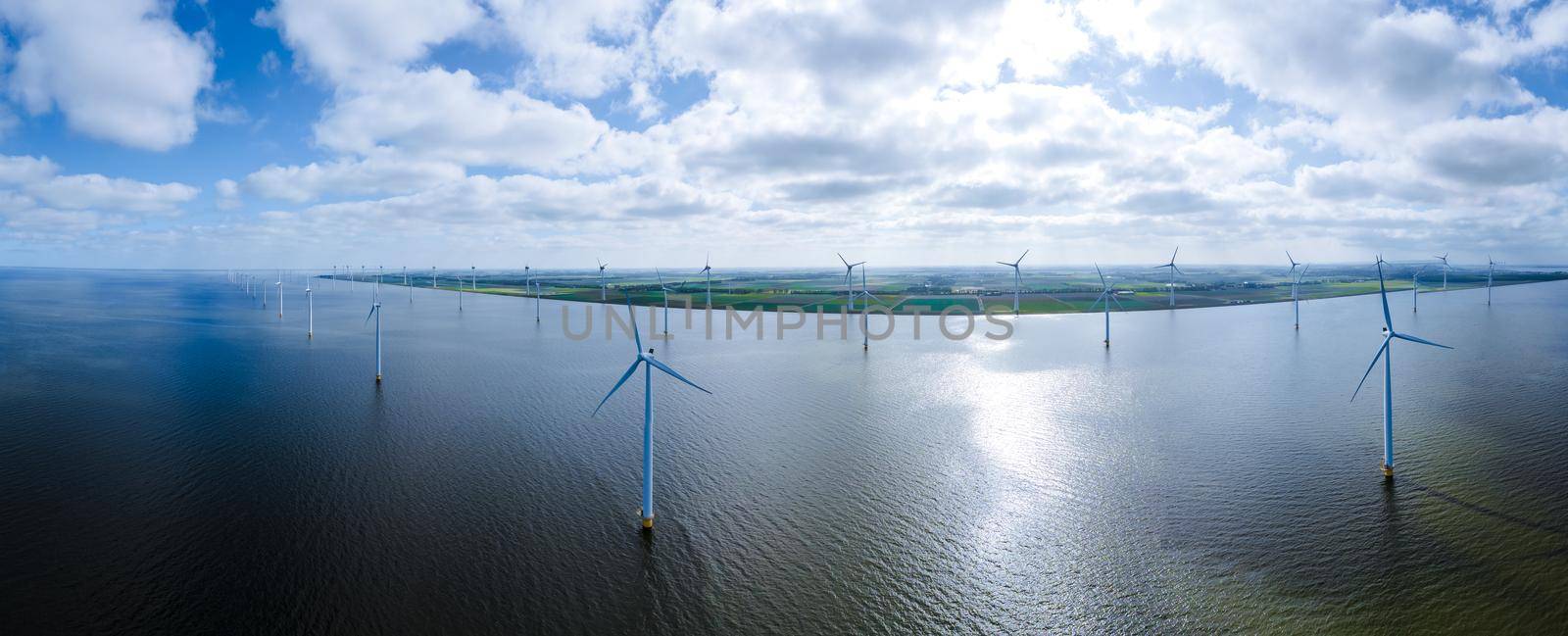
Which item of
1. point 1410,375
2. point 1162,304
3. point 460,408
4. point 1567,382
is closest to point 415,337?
point 460,408

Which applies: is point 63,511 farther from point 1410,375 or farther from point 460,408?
point 1410,375

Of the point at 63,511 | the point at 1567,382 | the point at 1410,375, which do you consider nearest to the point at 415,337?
the point at 63,511

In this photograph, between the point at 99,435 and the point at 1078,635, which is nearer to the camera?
the point at 1078,635

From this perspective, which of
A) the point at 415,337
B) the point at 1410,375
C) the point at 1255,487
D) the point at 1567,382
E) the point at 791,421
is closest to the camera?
the point at 1255,487

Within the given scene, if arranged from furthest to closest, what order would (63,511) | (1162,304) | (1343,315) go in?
(1162,304) → (1343,315) → (63,511)

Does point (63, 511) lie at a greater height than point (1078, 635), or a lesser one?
greater

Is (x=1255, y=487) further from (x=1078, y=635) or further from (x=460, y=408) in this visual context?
(x=460, y=408)
